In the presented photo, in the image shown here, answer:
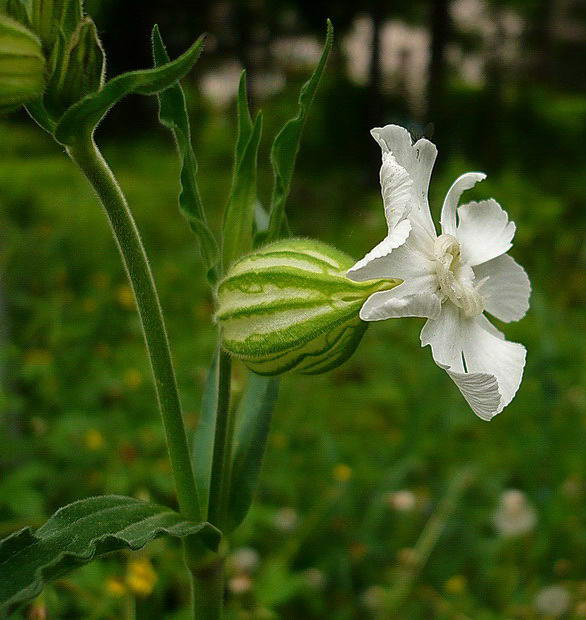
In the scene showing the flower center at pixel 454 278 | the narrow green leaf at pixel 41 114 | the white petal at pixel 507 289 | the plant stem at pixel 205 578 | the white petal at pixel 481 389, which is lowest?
the plant stem at pixel 205 578

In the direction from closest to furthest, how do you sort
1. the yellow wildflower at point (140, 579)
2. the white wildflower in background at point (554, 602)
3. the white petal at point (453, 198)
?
the white petal at point (453, 198)
the yellow wildflower at point (140, 579)
the white wildflower in background at point (554, 602)

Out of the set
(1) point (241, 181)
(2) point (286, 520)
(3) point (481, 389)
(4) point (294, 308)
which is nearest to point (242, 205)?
(1) point (241, 181)

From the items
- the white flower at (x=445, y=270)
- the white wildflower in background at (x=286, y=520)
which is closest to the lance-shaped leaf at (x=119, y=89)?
the white flower at (x=445, y=270)

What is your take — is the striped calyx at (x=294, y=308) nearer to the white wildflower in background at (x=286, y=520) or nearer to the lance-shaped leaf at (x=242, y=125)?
the lance-shaped leaf at (x=242, y=125)

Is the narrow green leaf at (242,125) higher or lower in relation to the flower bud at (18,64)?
lower

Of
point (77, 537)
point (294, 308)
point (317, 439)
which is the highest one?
point (294, 308)

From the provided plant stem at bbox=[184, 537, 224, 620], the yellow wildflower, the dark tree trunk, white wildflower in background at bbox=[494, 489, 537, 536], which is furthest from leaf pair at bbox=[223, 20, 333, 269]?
the dark tree trunk

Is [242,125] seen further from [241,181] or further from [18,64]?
[18,64]

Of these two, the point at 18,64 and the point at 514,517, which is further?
the point at 514,517
